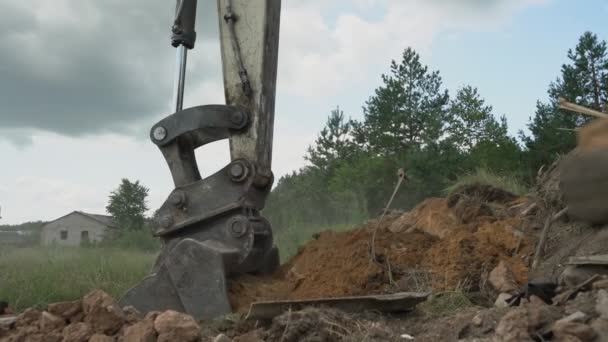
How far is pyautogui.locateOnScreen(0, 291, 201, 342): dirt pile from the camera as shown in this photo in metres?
3.73

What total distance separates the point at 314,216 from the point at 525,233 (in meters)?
20.4

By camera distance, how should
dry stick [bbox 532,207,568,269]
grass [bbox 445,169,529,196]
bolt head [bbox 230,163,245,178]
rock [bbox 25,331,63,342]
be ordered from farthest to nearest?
grass [bbox 445,169,529,196] → bolt head [bbox 230,163,245,178] → dry stick [bbox 532,207,568,269] → rock [bbox 25,331,63,342]

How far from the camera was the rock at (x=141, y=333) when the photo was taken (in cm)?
374

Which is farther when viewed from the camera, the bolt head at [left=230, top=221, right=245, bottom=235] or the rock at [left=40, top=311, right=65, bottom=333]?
the bolt head at [left=230, top=221, right=245, bottom=235]

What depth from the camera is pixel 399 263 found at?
535 centimetres

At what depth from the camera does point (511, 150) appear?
28.6 meters

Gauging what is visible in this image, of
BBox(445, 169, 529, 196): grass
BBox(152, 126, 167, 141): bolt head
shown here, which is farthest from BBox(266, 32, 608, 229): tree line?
BBox(152, 126, 167, 141): bolt head

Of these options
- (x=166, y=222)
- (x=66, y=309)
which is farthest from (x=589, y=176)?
(x=66, y=309)

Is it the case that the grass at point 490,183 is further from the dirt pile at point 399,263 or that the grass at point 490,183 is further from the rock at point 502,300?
the rock at point 502,300

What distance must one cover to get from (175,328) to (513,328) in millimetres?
1729

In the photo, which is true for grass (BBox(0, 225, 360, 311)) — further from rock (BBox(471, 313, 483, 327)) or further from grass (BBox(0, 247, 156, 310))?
rock (BBox(471, 313, 483, 327))

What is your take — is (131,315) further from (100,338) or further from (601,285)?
(601,285)

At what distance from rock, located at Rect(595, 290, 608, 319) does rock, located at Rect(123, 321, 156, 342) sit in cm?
223

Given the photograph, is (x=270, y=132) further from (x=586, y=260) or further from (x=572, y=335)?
(x=572, y=335)
